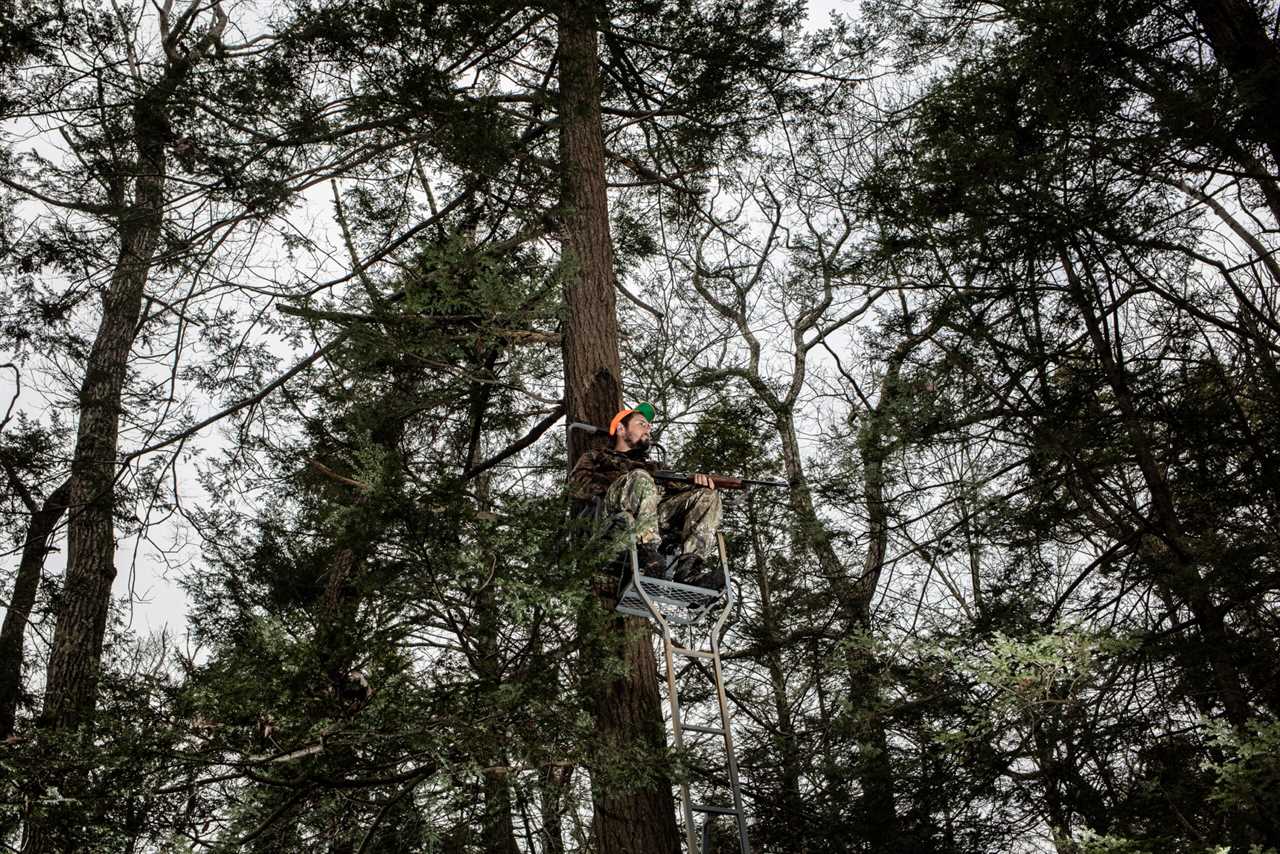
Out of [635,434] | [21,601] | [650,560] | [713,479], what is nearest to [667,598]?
[650,560]

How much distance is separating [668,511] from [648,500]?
27cm

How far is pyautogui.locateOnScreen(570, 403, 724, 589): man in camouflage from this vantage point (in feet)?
16.8

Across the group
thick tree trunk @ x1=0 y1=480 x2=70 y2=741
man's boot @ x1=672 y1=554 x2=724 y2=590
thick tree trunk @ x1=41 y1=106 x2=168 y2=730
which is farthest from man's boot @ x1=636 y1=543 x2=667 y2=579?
thick tree trunk @ x1=0 y1=480 x2=70 y2=741

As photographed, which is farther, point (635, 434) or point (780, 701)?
point (780, 701)

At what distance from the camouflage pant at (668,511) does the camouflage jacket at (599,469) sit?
0.13 metres

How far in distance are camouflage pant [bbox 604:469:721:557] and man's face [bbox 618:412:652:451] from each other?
0.26 metres

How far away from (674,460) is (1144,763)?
14.9 feet

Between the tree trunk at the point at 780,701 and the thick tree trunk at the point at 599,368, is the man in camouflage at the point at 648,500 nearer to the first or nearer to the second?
the thick tree trunk at the point at 599,368

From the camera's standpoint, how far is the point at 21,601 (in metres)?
8.91

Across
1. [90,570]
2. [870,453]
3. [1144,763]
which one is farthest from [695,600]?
[90,570]

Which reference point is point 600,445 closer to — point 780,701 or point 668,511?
point 668,511

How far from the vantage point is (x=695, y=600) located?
5246 millimetres

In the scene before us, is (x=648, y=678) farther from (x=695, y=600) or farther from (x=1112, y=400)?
(x=1112, y=400)

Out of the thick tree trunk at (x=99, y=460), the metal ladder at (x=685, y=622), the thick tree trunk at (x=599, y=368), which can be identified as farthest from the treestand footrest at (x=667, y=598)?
the thick tree trunk at (x=99, y=460)
